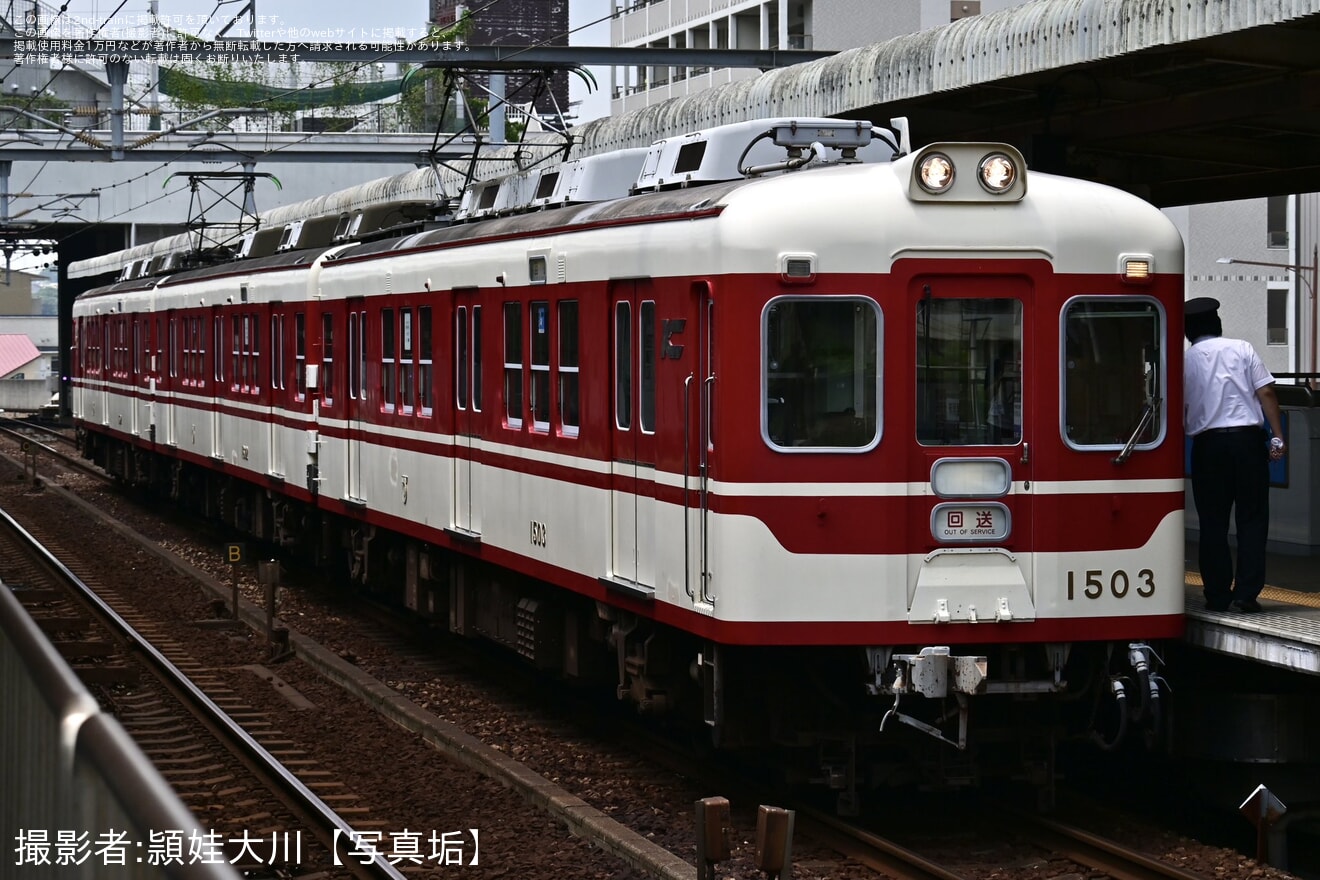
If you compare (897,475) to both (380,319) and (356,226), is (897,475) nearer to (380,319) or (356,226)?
(380,319)

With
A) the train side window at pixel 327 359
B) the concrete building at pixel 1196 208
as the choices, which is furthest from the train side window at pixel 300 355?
the concrete building at pixel 1196 208

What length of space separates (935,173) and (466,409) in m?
4.55

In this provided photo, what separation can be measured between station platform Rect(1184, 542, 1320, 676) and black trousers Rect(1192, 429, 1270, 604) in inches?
6.5

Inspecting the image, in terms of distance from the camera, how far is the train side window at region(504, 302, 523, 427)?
11.1 metres

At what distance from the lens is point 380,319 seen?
14.2m

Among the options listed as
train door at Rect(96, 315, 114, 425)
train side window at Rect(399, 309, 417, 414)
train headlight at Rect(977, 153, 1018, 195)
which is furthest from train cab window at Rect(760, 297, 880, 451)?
train door at Rect(96, 315, 114, 425)

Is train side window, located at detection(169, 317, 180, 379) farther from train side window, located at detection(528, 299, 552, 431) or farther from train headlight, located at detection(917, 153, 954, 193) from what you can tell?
train headlight, located at detection(917, 153, 954, 193)

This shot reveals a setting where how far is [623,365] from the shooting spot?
9.48 metres

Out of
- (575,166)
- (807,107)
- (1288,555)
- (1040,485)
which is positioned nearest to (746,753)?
(1040,485)

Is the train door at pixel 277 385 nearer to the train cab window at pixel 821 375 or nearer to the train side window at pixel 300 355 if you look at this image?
the train side window at pixel 300 355

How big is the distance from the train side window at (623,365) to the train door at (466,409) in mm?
2380

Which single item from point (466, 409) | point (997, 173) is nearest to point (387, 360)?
point (466, 409)

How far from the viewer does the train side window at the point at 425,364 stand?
1282 cm

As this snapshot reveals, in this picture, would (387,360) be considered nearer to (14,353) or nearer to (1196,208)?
(1196,208)
